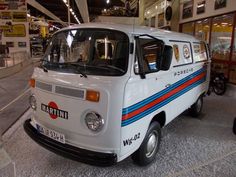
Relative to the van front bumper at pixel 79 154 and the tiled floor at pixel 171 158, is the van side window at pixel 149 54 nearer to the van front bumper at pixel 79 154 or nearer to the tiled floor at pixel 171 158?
the van front bumper at pixel 79 154

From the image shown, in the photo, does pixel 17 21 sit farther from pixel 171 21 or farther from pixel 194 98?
pixel 194 98

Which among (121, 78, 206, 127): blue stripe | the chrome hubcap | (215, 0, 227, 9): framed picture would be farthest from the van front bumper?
(215, 0, 227, 9): framed picture

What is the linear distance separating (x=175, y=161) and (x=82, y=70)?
1.78 meters

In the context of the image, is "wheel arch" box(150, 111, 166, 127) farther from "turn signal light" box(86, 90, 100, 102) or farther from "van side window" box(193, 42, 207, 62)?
A: "van side window" box(193, 42, 207, 62)

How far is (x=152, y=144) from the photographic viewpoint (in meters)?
2.90

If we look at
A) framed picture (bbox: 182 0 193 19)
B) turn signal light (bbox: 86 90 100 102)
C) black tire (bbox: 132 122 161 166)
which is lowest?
black tire (bbox: 132 122 161 166)

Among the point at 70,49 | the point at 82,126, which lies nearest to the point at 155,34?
the point at 70,49

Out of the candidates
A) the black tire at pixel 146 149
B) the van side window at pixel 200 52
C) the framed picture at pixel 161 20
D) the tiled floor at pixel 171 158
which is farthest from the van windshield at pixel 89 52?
the framed picture at pixel 161 20

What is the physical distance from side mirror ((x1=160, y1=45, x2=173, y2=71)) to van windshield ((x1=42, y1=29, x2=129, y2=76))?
536 millimetres

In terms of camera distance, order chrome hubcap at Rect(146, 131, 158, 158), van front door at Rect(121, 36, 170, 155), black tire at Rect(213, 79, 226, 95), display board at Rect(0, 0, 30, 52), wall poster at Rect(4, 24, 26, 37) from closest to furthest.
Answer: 1. van front door at Rect(121, 36, 170, 155)
2. chrome hubcap at Rect(146, 131, 158, 158)
3. black tire at Rect(213, 79, 226, 95)
4. display board at Rect(0, 0, 30, 52)
5. wall poster at Rect(4, 24, 26, 37)

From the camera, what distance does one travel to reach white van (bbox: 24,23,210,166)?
2.14 metres

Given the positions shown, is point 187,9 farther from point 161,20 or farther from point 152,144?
point 152,144

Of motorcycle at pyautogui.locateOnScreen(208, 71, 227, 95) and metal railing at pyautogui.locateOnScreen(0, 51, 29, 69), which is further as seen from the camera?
metal railing at pyautogui.locateOnScreen(0, 51, 29, 69)

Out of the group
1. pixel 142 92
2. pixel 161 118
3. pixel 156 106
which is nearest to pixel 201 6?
pixel 161 118
